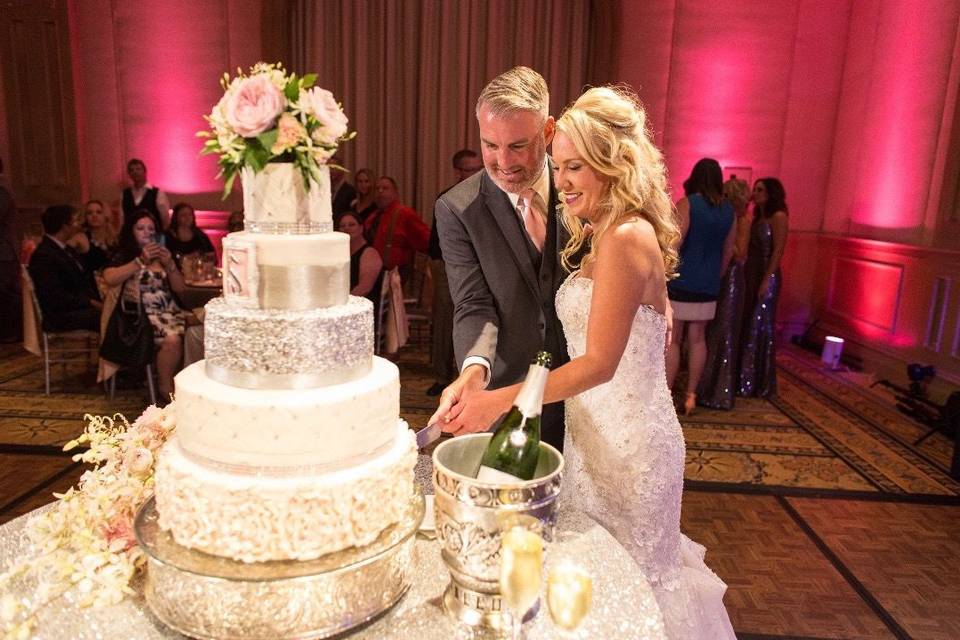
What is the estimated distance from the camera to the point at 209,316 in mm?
1258

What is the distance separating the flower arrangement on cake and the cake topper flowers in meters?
0.67

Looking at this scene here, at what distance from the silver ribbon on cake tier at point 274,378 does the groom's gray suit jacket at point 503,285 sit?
1050mm

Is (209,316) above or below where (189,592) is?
above

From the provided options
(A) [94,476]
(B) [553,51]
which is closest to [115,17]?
(B) [553,51]

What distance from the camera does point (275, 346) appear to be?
3.98ft

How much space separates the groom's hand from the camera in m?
1.77

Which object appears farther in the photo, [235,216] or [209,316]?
[235,216]

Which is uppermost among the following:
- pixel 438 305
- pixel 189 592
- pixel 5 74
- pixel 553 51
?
pixel 553 51

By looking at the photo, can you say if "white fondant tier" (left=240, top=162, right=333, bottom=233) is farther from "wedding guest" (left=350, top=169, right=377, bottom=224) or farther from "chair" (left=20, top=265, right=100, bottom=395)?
"wedding guest" (left=350, top=169, right=377, bottom=224)

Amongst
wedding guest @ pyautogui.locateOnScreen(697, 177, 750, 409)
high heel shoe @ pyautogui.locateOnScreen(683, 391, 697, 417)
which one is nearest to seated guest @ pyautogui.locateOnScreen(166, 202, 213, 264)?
high heel shoe @ pyautogui.locateOnScreen(683, 391, 697, 417)

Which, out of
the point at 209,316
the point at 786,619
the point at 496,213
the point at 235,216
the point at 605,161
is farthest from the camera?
the point at 235,216

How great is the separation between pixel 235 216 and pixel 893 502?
226 inches

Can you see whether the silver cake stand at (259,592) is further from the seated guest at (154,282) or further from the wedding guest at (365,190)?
the wedding guest at (365,190)

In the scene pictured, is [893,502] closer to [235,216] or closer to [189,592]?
[189,592]
